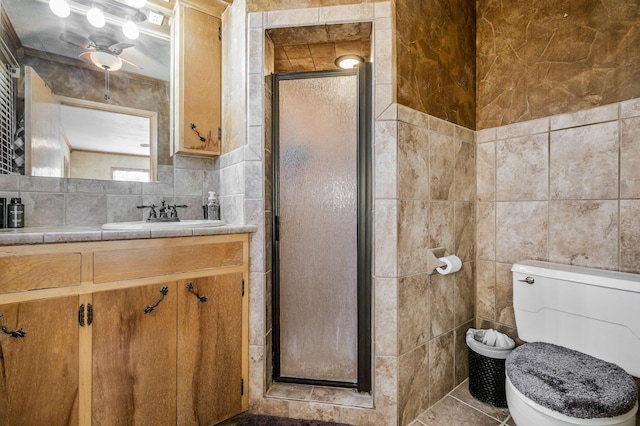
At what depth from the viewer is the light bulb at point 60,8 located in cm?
151

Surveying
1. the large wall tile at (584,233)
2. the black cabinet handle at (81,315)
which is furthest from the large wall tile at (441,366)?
the black cabinet handle at (81,315)

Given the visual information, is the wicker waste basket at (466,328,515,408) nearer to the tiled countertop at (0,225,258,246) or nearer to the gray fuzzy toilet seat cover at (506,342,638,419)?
the gray fuzzy toilet seat cover at (506,342,638,419)

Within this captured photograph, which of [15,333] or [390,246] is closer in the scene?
[15,333]

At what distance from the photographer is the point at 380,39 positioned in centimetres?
142

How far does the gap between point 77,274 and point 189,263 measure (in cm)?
39

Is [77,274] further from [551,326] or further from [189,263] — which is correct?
[551,326]

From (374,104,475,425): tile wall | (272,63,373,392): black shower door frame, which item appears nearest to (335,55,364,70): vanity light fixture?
(272,63,373,392): black shower door frame

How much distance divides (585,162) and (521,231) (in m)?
0.47

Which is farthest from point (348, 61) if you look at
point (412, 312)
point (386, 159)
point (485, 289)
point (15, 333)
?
point (15, 333)

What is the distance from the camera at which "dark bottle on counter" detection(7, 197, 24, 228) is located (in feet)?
4.54

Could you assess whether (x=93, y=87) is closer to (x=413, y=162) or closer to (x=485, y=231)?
(x=413, y=162)

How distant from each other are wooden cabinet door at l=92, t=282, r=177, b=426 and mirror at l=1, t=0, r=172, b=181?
890 mm

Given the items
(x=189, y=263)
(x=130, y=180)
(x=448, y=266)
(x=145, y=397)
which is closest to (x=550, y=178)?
(x=448, y=266)

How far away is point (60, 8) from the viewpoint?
5.00 ft
